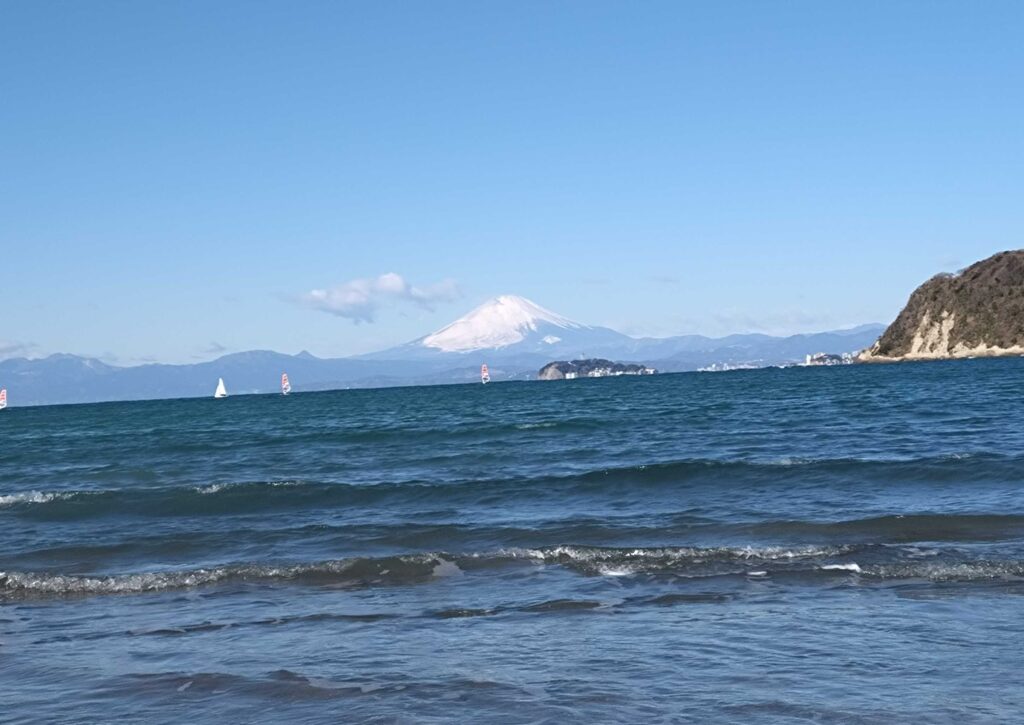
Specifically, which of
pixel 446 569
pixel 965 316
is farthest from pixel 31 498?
pixel 965 316

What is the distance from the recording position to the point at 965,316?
165 metres

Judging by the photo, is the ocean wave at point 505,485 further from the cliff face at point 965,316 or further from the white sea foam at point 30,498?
the cliff face at point 965,316

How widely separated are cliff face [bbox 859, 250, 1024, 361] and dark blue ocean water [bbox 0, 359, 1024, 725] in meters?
138

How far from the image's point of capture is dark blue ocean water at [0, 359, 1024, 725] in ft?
Result: 30.7

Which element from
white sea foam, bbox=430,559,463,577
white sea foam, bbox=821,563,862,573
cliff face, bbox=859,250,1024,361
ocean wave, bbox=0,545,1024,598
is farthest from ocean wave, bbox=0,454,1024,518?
cliff face, bbox=859,250,1024,361

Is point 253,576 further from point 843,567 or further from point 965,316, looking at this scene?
point 965,316

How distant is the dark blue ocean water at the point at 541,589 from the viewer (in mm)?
9367

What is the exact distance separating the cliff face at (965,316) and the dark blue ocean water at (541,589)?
5426 inches

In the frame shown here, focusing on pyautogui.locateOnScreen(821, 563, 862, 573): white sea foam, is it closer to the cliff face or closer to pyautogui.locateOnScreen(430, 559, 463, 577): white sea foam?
pyautogui.locateOnScreen(430, 559, 463, 577): white sea foam

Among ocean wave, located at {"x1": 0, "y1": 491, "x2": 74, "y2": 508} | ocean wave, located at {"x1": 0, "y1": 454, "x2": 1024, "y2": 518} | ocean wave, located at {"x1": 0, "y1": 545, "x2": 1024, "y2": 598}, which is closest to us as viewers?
ocean wave, located at {"x1": 0, "y1": 545, "x2": 1024, "y2": 598}

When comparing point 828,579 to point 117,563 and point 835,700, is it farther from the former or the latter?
point 117,563

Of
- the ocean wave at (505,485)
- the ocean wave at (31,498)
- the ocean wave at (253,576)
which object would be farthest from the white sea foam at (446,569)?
the ocean wave at (31,498)

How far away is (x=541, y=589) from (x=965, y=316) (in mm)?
167578

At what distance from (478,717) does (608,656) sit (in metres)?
2.18
